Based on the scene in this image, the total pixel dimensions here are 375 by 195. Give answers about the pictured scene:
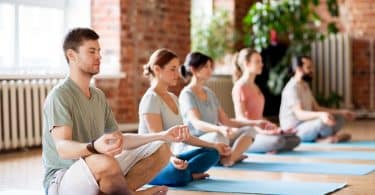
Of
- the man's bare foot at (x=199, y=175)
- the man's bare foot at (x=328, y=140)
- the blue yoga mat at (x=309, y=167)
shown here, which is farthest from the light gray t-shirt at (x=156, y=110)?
the man's bare foot at (x=328, y=140)

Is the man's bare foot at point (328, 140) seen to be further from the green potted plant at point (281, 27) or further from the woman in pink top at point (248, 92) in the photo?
the green potted plant at point (281, 27)

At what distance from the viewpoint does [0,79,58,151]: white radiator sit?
6.71 m

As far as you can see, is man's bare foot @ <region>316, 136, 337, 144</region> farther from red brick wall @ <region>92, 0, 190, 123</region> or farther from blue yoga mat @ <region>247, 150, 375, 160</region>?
red brick wall @ <region>92, 0, 190, 123</region>

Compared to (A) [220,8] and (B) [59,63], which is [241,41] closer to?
(A) [220,8]

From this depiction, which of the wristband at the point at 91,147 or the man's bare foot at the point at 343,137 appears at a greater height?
the wristband at the point at 91,147

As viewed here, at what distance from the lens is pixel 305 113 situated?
7.07m

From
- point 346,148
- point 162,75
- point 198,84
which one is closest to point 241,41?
point 346,148

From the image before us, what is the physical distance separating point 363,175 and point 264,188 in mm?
960

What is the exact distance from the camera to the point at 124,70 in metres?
8.13

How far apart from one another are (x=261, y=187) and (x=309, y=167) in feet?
3.70

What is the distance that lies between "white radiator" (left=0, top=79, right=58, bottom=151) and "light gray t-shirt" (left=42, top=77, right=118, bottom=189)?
3.37m

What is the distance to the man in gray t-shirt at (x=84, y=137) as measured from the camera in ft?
10.5

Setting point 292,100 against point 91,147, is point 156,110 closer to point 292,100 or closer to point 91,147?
point 91,147

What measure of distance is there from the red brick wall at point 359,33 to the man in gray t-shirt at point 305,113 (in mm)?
3588
